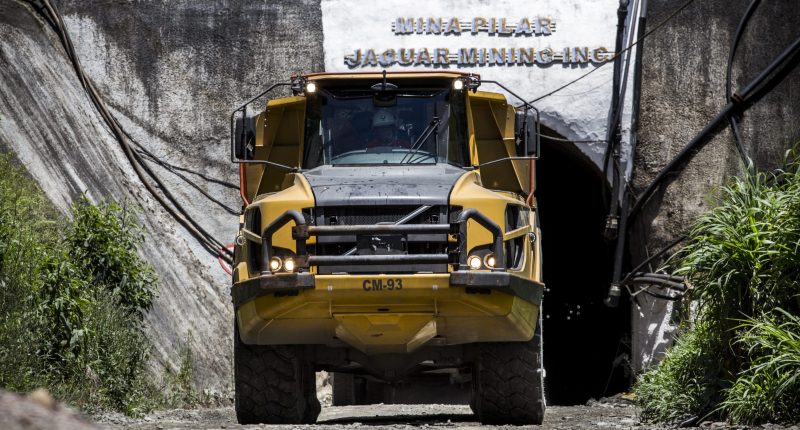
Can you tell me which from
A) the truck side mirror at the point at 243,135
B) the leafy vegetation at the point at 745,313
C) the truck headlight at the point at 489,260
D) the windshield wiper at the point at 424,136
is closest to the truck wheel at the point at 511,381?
the truck headlight at the point at 489,260

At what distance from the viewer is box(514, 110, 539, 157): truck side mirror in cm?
1092

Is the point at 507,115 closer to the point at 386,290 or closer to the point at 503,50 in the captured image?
the point at 386,290

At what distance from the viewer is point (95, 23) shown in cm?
2034

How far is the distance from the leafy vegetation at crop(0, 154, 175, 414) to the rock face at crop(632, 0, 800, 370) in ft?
28.2

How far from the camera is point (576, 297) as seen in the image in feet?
87.9

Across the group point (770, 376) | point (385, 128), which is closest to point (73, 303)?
point (385, 128)

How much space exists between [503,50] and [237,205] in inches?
192

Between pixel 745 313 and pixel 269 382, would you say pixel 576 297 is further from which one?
pixel 269 382

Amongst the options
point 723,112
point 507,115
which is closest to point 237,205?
point 723,112

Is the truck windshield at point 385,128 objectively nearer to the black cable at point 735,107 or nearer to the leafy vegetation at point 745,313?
the leafy vegetation at point 745,313

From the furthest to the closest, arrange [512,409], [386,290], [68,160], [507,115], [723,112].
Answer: [723,112] → [68,160] → [507,115] → [512,409] → [386,290]

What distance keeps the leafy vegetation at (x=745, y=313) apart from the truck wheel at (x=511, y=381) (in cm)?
156

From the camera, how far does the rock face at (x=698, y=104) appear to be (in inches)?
784

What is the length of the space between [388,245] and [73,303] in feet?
14.2
